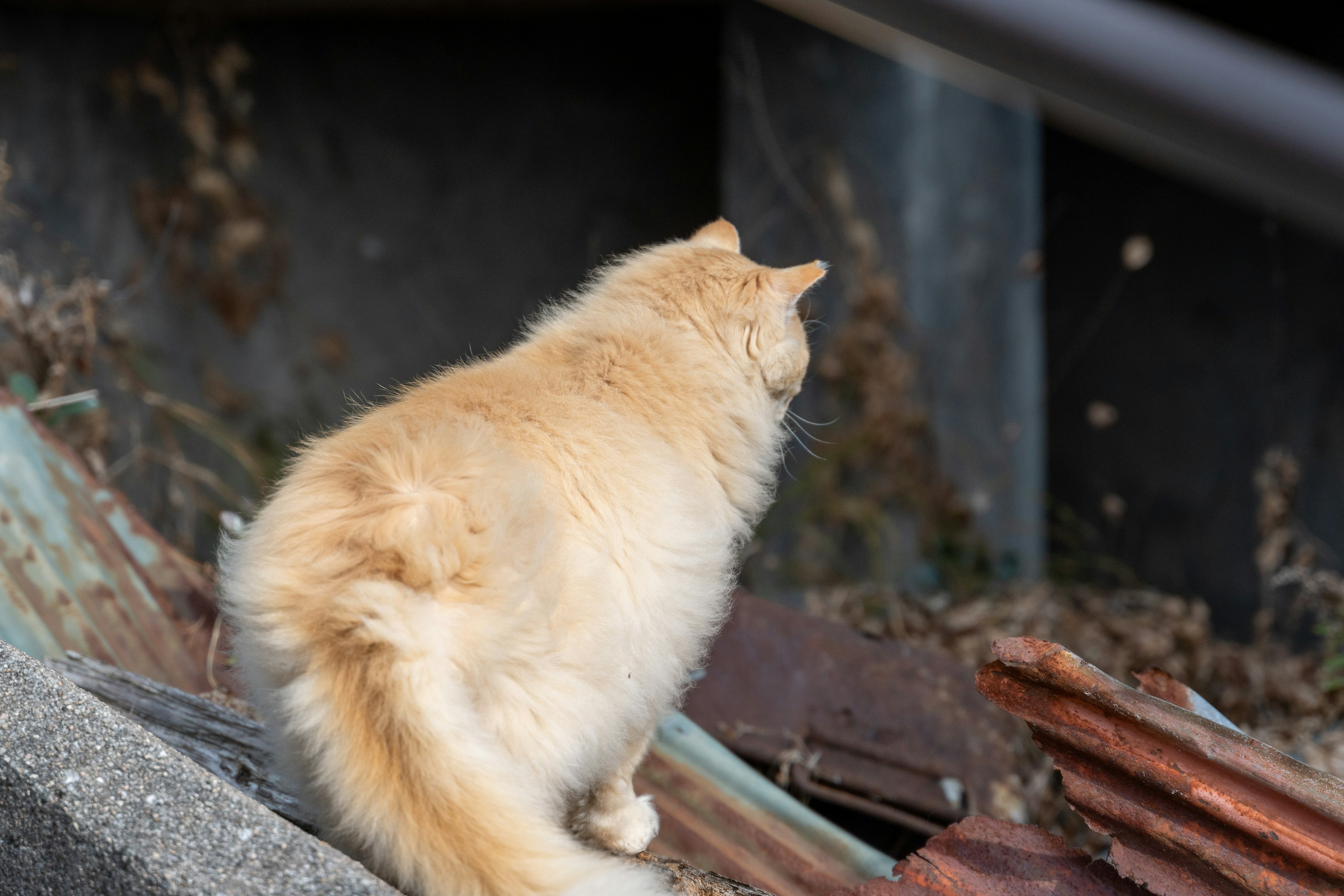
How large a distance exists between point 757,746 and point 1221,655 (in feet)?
8.79

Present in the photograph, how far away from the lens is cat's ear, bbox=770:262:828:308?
194 cm

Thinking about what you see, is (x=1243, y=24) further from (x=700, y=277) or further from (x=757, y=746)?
(x=757, y=746)

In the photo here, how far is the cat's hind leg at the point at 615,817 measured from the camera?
1769mm

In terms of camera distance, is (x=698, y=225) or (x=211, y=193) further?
(x=698, y=225)

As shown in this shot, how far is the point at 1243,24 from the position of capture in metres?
4.34

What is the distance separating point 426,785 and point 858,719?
5.14ft

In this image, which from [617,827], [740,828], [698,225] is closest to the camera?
[617,827]

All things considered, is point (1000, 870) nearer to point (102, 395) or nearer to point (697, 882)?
point (697, 882)

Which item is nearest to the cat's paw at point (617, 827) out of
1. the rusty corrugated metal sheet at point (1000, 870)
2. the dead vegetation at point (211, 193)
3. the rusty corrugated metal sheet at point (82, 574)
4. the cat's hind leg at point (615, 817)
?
the cat's hind leg at point (615, 817)

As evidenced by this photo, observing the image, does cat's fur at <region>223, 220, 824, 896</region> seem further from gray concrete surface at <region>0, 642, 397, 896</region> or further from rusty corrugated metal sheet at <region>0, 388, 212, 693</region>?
rusty corrugated metal sheet at <region>0, 388, 212, 693</region>

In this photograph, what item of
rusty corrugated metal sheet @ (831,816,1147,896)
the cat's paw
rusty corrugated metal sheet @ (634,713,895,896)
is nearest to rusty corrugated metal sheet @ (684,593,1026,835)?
rusty corrugated metal sheet @ (634,713,895,896)

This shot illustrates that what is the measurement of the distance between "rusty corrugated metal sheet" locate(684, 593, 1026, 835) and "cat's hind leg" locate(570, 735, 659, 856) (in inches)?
27.5

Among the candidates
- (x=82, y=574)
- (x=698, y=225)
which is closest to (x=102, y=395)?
(x=82, y=574)

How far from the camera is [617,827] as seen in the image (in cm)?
178
